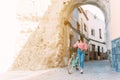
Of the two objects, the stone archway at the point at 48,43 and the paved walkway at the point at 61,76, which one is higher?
the stone archway at the point at 48,43

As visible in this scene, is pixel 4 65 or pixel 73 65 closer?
pixel 73 65

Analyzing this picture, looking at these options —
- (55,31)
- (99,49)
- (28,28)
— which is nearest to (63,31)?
(55,31)

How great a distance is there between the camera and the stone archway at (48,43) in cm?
1187

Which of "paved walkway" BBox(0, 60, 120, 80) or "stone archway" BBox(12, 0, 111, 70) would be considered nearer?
"paved walkway" BBox(0, 60, 120, 80)

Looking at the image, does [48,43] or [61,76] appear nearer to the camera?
[61,76]

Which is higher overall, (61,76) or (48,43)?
(48,43)

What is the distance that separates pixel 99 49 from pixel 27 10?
94.0ft

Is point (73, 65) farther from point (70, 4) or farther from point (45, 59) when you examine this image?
point (70, 4)

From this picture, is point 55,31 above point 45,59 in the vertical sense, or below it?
above

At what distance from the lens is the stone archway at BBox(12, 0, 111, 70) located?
1187 centimetres

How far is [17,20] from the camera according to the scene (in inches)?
477

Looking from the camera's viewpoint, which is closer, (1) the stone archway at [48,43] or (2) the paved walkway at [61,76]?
(2) the paved walkway at [61,76]

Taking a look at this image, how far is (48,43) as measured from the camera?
40.0 feet

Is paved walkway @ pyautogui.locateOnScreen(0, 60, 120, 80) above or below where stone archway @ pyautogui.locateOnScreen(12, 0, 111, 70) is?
below
